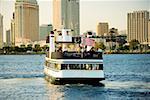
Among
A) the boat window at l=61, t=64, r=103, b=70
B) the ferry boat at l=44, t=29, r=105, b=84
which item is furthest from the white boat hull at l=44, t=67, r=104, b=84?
the boat window at l=61, t=64, r=103, b=70

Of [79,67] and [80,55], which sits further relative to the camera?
[80,55]

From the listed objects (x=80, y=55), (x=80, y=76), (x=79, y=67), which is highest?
(x=80, y=55)

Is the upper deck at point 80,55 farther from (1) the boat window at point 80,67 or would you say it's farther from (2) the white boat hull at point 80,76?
(2) the white boat hull at point 80,76

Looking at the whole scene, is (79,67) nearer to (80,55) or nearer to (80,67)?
(80,67)

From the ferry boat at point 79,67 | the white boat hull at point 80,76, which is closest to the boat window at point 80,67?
the ferry boat at point 79,67

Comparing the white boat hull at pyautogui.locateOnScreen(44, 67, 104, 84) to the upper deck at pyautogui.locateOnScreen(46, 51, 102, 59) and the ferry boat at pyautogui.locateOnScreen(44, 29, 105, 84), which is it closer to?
the ferry boat at pyautogui.locateOnScreen(44, 29, 105, 84)

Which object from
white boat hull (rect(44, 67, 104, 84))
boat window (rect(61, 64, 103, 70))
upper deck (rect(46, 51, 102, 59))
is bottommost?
white boat hull (rect(44, 67, 104, 84))

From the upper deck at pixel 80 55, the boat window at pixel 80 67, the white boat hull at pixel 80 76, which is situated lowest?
the white boat hull at pixel 80 76

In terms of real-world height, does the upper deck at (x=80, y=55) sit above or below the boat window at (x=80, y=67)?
above

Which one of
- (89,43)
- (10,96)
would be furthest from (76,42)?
(10,96)

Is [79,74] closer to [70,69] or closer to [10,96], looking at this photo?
[70,69]

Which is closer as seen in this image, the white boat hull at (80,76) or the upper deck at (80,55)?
the white boat hull at (80,76)

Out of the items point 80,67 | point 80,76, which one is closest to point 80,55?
point 80,67

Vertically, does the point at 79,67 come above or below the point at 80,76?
above
